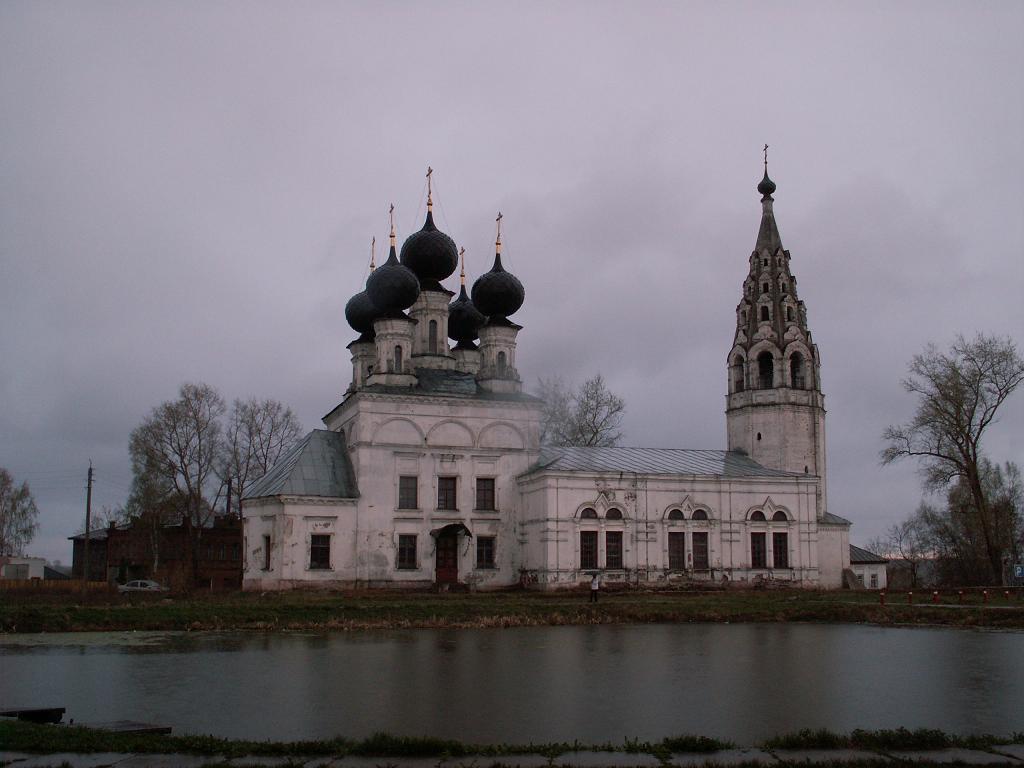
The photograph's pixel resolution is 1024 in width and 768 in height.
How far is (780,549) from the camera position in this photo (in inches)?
1559

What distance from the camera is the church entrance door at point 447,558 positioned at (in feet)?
119

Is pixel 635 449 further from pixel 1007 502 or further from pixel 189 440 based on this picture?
pixel 1007 502

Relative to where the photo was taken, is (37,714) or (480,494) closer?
(37,714)

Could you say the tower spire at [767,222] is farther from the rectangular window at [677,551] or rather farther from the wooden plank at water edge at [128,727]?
the wooden plank at water edge at [128,727]

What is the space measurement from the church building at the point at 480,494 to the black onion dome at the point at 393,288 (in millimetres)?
58

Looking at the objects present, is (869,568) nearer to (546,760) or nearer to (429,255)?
(429,255)

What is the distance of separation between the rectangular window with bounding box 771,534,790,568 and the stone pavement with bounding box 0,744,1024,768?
3234 centimetres

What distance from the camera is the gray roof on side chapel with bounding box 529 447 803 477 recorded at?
37969 mm

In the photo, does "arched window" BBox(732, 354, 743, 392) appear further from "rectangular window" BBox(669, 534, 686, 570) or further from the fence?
the fence

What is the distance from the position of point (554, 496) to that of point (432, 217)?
13211 mm

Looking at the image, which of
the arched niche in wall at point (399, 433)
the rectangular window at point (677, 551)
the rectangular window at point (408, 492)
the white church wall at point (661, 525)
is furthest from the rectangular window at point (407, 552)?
the rectangular window at point (677, 551)

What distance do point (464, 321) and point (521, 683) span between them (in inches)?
1332

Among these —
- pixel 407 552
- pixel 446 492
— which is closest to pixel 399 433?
pixel 446 492

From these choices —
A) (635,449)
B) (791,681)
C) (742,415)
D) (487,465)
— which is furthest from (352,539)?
(791,681)
